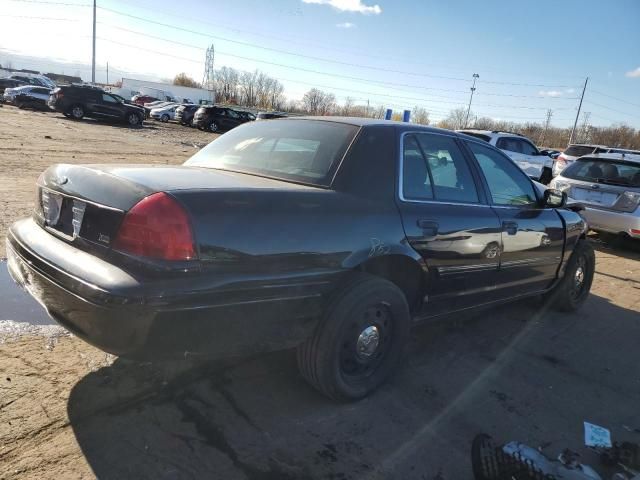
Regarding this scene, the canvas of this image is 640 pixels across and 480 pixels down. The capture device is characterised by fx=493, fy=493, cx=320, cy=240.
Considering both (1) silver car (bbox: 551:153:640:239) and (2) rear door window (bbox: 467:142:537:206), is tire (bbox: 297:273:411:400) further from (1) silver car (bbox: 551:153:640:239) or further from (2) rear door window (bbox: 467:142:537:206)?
(1) silver car (bbox: 551:153:640:239)

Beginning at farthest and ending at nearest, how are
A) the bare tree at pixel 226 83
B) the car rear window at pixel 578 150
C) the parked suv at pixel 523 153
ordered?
the bare tree at pixel 226 83
the car rear window at pixel 578 150
the parked suv at pixel 523 153

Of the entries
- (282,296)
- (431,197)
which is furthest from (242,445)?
(431,197)

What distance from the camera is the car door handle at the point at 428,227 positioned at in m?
3.09

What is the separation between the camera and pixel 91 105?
84.7 ft

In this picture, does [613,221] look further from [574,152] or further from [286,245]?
[574,152]

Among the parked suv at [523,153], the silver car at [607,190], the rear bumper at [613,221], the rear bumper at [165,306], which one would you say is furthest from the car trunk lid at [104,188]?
the parked suv at [523,153]

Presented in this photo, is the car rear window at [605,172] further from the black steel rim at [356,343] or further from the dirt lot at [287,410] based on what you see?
the black steel rim at [356,343]

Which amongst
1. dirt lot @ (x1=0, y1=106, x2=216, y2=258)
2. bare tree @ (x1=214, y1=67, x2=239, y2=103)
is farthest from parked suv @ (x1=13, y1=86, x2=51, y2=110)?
bare tree @ (x1=214, y1=67, x2=239, y2=103)

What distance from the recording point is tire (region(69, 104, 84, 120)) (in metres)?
25.4

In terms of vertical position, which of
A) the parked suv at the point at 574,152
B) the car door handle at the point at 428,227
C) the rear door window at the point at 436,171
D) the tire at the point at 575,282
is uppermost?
the parked suv at the point at 574,152

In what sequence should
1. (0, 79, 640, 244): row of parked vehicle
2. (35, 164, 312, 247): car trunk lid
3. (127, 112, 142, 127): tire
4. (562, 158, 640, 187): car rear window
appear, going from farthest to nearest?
(127, 112, 142, 127): tire, (562, 158, 640, 187): car rear window, (0, 79, 640, 244): row of parked vehicle, (35, 164, 312, 247): car trunk lid

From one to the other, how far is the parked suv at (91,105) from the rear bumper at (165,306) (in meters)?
26.1

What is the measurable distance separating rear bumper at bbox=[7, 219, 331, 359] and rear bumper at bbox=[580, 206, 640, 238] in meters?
6.82

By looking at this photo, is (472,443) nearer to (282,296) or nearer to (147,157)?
(282,296)
